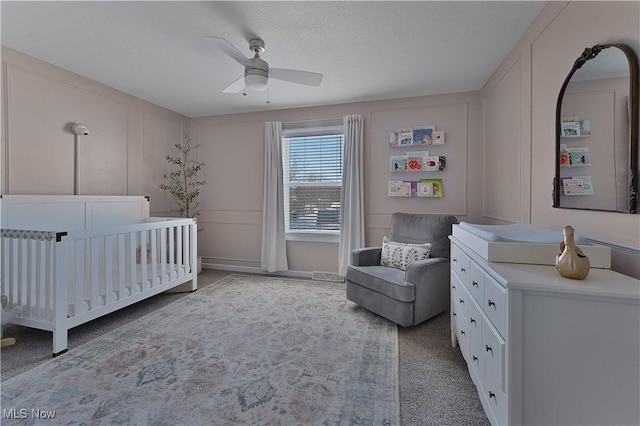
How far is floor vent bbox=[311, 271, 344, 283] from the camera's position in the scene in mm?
3791

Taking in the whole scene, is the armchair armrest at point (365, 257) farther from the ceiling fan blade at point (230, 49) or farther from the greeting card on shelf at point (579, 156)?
the ceiling fan blade at point (230, 49)

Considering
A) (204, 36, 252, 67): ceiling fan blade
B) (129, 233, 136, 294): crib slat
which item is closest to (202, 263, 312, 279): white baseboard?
(129, 233, 136, 294): crib slat

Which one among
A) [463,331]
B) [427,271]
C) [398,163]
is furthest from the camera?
[398,163]

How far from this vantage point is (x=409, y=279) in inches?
93.7

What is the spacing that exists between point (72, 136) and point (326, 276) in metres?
3.24

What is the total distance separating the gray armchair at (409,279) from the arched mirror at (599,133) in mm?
1121

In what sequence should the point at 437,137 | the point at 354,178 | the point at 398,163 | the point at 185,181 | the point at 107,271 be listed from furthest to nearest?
1. the point at 185,181
2. the point at 354,178
3. the point at 398,163
4. the point at 437,137
5. the point at 107,271

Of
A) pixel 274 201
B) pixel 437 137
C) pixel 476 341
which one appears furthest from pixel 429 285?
pixel 274 201

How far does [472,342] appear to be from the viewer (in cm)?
152

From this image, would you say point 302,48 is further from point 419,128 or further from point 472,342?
point 472,342

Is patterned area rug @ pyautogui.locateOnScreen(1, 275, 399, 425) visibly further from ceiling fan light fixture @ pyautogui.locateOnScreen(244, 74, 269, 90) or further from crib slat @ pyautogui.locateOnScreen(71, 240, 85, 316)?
ceiling fan light fixture @ pyautogui.locateOnScreen(244, 74, 269, 90)

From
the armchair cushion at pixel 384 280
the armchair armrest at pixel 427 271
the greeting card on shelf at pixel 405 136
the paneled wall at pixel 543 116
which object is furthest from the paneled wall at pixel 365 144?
the armchair cushion at pixel 384 280

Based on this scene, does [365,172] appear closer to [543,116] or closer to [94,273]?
[543,116]

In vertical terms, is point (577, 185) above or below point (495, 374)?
above
